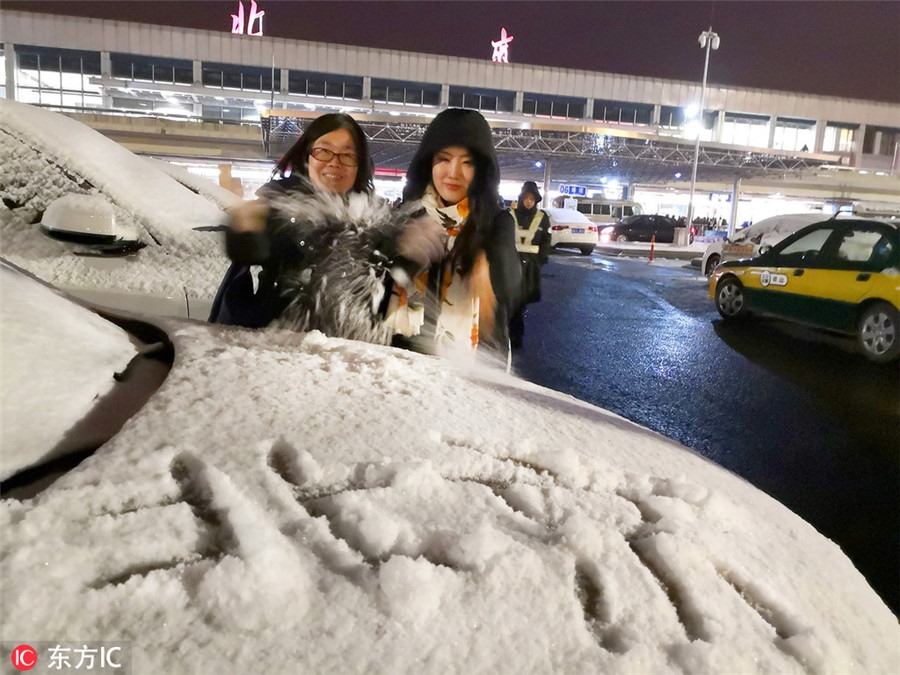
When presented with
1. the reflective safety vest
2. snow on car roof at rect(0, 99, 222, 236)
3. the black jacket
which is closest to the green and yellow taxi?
the reflective safety vest

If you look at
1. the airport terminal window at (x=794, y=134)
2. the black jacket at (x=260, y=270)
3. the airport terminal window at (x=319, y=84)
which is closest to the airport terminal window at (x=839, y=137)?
the airport terminal window at (x=794, y=134)

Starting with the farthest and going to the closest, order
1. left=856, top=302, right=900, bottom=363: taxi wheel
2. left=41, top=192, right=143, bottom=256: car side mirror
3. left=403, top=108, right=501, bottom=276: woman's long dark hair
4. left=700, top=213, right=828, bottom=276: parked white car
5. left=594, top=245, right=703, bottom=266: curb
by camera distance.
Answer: left=594, top=245, right=703, bottom=266: curb < left=700, top=213, right=828, bottom=276: parked white car < left=856, top=302, right=900, bottom=363: taxi wheel < left=41, top=192, right=143, bottom=256: car side mirror < left=403, top=108, right=501, bottom=276: woman's long dark hair

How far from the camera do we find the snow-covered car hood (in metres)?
0.91

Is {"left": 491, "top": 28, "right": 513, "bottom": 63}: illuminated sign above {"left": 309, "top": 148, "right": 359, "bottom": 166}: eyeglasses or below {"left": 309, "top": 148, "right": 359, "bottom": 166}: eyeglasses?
above

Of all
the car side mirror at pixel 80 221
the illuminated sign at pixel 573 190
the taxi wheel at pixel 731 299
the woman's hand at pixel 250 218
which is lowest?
the taxi wheel at pixel 731 299

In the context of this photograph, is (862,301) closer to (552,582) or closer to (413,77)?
(552,582)

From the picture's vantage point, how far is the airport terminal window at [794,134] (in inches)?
2018

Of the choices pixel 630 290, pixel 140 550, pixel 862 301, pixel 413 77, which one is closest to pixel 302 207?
pixel 140 550

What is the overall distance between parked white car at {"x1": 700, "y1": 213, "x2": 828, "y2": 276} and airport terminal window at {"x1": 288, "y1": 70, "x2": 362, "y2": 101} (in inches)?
1452

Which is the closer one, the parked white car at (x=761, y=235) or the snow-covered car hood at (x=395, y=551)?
the snow-covered car hood at (x=395, y=551)

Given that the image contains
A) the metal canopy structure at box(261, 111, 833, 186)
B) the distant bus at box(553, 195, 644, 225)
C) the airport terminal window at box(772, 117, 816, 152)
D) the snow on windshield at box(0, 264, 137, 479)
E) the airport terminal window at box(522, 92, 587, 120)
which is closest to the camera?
the snow on windshield at box(0, 264, 137, 479)

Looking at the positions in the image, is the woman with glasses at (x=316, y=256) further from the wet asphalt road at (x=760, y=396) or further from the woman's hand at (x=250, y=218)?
the wet asphalt road at (x=760, y=396)

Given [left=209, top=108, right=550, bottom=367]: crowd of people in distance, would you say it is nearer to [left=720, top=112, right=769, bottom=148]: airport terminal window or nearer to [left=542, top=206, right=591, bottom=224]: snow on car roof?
[left=542, top=206, right=591, bottom=224]: snow on car roof

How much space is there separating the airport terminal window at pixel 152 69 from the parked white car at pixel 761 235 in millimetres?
40135
